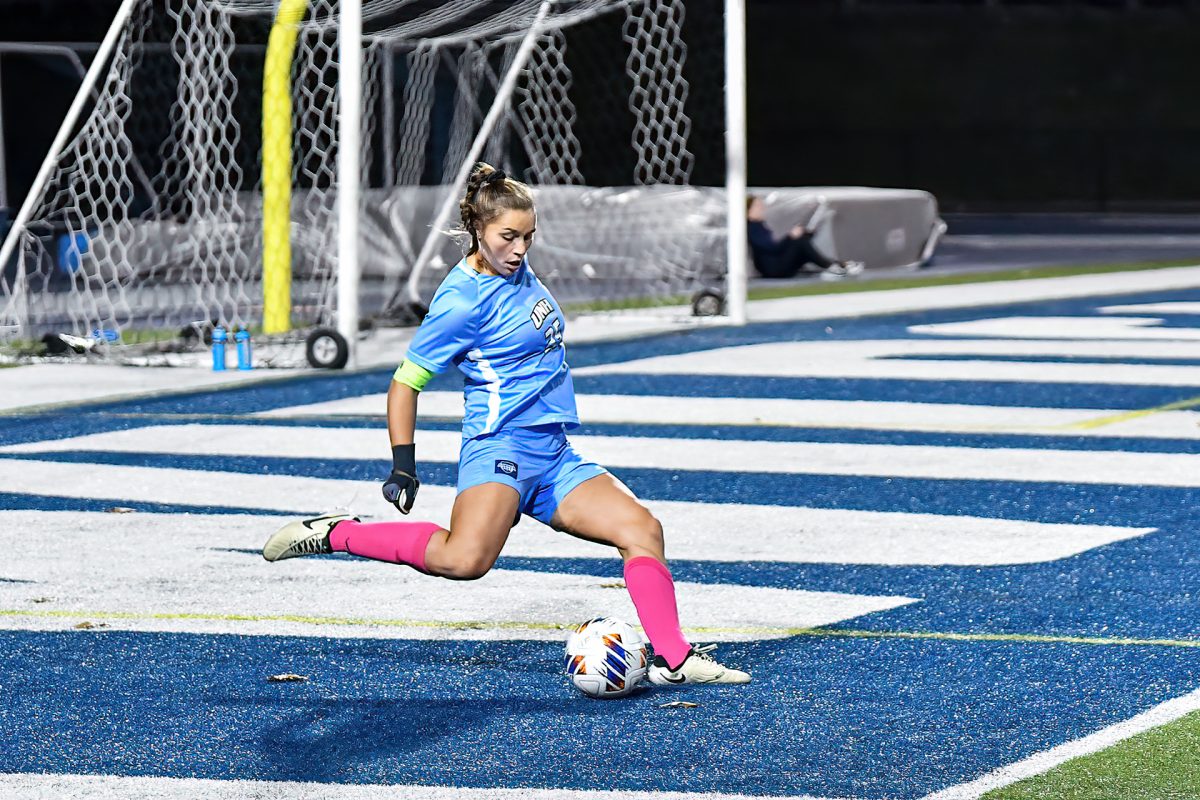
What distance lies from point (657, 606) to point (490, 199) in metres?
1.14

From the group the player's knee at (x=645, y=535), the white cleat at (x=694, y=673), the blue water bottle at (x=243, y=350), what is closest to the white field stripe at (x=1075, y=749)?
the white cleat at (x=694, y=673)

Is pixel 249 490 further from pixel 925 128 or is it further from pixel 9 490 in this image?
pixel 925 128

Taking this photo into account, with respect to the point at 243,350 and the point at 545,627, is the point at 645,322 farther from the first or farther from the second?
the point at 545,627

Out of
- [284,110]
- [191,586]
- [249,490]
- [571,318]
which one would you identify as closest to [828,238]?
[571,318]

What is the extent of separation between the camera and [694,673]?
5.45 meters

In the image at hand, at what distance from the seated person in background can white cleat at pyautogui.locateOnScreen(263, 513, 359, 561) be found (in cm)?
1617

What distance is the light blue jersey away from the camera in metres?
5.48

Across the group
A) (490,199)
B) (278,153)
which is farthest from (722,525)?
(278,153)

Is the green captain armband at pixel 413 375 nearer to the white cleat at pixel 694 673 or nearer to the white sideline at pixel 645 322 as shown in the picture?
the white cleat at pixel 694 673

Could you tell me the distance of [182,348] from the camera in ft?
46.7

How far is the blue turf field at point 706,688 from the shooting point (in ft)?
15.7

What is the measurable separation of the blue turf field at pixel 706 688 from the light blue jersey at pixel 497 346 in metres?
0.72

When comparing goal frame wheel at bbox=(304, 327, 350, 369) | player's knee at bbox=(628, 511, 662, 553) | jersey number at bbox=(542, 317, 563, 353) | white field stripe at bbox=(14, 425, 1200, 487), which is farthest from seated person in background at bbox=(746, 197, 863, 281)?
player's knee at bbox=(628, 511, 662, 553)

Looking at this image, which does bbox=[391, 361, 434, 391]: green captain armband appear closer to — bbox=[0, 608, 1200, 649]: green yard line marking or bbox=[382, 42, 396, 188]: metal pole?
bbox=[0, 608, 1200, 649]: green yard line marking
